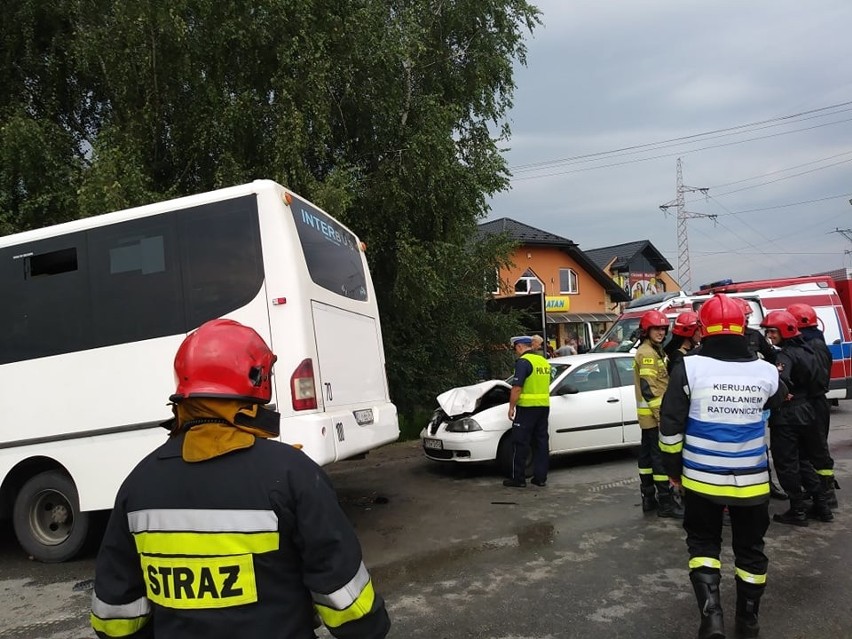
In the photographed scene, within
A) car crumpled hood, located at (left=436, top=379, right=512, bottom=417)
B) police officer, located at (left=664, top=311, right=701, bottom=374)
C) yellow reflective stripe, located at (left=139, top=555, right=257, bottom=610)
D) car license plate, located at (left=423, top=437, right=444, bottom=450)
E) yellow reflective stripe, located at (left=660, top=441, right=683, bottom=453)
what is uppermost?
police officer, located at (left=664, top=311, right=701, bottom=374)

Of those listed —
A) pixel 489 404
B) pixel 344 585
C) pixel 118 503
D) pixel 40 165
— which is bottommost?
pixel 489 404

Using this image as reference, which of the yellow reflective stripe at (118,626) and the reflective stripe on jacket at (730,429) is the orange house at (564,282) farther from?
the yellow reflective stripe at (118,626)

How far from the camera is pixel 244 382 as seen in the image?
69.1 inches

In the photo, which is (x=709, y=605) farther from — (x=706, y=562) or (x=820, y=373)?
(x=820, y=373)

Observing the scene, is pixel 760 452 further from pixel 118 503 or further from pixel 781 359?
pixel 118 503

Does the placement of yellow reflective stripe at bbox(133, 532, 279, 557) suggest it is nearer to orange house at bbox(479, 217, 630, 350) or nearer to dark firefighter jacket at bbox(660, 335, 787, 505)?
dark firefighter jacket at bbox(660, 335, 787, 505)

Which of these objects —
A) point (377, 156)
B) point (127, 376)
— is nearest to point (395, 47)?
point (377, 156)

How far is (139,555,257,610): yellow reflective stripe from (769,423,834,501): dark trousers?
A: 17.8 feet

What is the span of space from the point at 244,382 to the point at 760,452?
3.11 m

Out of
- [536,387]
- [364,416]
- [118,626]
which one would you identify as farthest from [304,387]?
[536,387]

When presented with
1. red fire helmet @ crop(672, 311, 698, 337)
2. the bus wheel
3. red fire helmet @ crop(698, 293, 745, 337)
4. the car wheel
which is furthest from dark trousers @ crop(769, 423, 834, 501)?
the bus wheel

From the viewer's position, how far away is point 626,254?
4169 cm

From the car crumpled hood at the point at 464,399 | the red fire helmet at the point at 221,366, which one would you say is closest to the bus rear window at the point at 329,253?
the car crumpled hood at the point at 464,399

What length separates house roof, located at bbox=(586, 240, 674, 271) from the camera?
4109 cm
